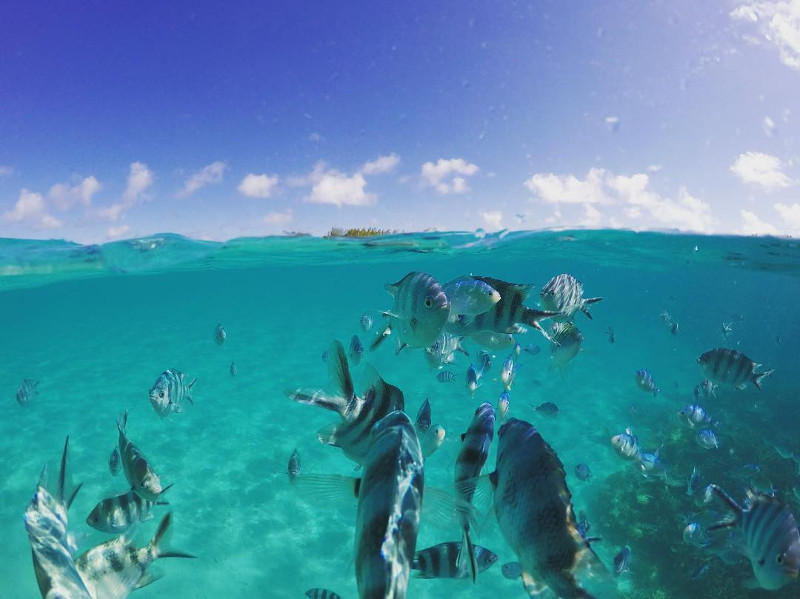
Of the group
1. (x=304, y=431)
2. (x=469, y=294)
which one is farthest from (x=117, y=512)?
(x=304, y=431)

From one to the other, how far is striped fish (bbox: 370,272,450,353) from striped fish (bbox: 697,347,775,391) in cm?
559

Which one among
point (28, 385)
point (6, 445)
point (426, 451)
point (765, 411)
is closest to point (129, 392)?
point (6, 445)

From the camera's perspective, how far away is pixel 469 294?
3277 mm

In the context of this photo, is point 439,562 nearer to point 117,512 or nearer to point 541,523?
point 541,523

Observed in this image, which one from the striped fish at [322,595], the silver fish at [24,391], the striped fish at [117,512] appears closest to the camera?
the striped fish at [117,512]

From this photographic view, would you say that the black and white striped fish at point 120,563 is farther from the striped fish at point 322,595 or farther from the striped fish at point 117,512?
the striped fish at point 322,595

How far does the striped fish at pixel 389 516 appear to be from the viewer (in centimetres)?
132

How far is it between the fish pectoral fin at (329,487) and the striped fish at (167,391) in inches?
210

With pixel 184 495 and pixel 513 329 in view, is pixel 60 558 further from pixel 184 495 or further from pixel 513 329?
pixel 184 495

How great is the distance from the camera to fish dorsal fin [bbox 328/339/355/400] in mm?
2197

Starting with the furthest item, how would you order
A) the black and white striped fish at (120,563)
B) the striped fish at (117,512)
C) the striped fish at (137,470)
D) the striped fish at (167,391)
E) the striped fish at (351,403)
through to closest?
the striped fish at (167,391) → the striped fish at (117,512) → the striped fish at (137,470) → the black and white striped fish at (120,563) → the striped fish at (351,403)

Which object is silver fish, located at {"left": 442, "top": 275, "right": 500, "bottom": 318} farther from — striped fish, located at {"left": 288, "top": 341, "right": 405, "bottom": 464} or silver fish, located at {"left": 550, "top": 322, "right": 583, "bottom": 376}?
silver fish, located at {"left": 550, "top": 322, "right": 583, "bottom": 376}

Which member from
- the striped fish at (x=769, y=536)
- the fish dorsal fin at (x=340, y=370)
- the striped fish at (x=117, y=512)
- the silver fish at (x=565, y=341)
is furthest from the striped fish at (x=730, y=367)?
the striped fish at (x=117, y=512)

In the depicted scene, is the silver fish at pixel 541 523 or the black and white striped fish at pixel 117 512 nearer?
the silver fish at pixel 541 523
